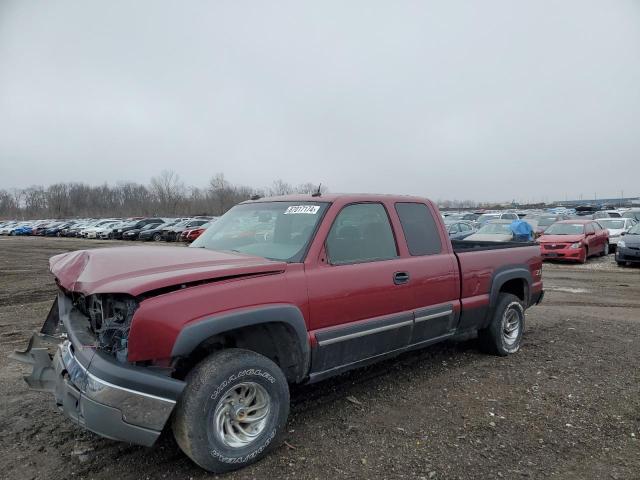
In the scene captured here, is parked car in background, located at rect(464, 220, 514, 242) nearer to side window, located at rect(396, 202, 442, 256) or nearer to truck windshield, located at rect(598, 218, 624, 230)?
truck windshield, located at rect(598, 218, 624, 230)

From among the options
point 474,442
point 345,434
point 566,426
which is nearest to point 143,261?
point 345,434

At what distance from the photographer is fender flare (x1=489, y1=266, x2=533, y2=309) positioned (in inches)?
209

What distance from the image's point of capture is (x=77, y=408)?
2.86 metres

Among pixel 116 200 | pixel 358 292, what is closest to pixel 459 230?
pixel 358 292

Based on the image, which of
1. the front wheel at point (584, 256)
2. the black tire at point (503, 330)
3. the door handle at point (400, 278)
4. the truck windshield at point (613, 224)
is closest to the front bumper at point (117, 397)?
the door handle at point (400, 278)

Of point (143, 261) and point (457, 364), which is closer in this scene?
point (143, 261)

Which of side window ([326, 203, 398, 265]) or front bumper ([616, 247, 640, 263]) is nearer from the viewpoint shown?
side window ([326, 203, 398, 265])

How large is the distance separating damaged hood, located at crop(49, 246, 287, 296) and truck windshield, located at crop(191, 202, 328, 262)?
9.8 inches

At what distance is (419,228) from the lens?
4719 mm

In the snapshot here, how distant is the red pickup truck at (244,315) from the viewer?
2.79 m

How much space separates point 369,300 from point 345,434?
1.05m

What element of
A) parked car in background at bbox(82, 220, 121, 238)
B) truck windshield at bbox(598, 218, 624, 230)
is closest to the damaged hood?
truck windshield at bbox(598, 218, 624, 230)

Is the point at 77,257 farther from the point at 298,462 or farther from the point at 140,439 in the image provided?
the point at 298,462

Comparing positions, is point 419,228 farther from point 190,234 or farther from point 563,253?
point 190,234
